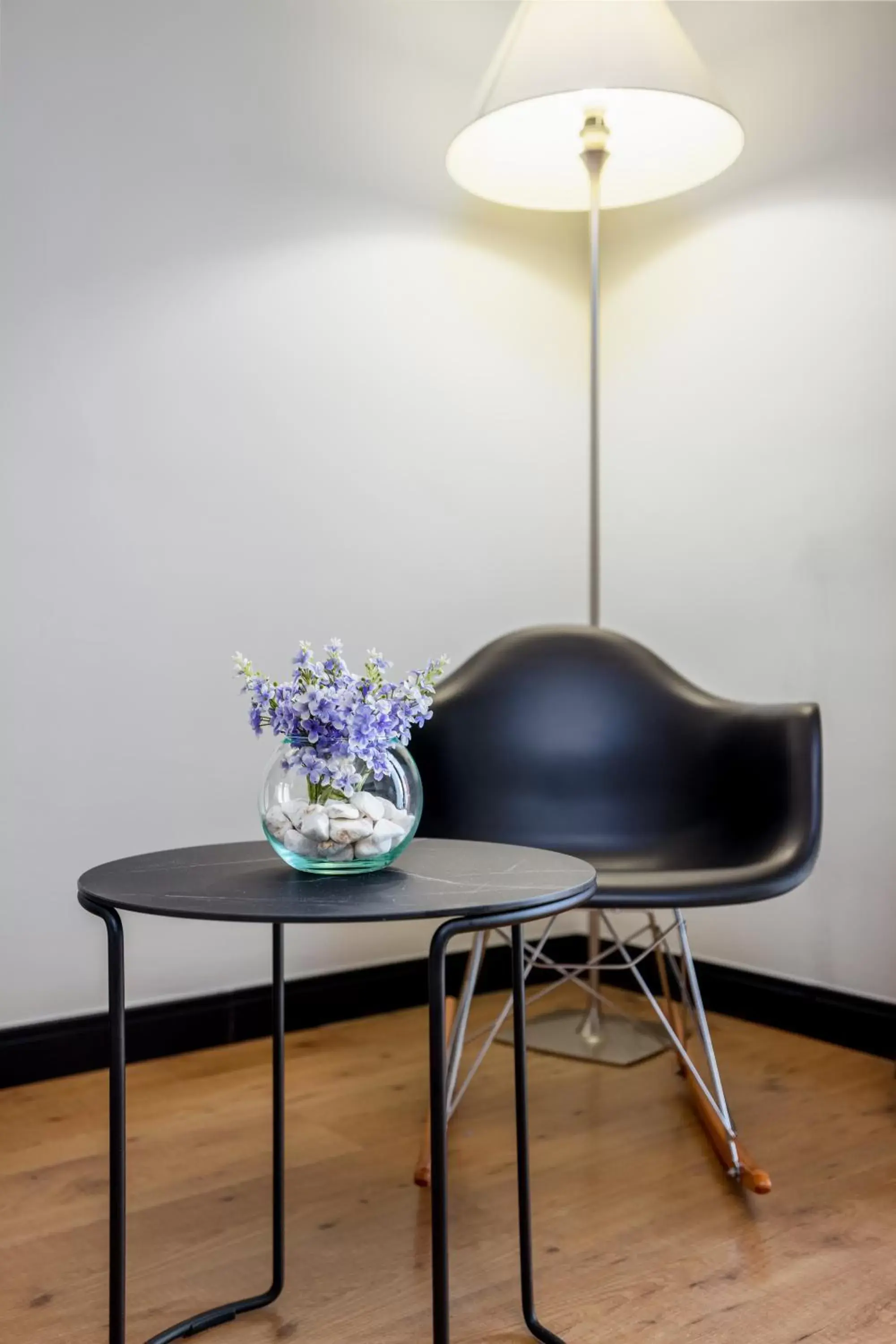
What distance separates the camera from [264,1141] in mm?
2105

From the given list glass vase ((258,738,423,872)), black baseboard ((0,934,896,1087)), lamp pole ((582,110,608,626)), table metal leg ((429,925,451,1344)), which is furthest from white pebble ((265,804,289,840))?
lamp pole ((582,110,608,626))

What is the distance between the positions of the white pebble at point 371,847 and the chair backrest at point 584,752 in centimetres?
80

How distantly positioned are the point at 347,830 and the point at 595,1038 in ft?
4.63

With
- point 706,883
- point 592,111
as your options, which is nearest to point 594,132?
point 592,111

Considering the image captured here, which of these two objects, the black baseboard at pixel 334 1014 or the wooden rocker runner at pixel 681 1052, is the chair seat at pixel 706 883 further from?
the black baseboard at pixel 334 1014

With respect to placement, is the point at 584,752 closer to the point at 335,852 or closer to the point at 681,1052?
the point at 681,1052

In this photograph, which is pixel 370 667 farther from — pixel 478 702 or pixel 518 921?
pixel 478 702

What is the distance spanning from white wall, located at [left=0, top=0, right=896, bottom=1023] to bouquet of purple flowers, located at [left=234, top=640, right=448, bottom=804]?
1123 mm

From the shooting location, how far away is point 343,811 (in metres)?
1.41

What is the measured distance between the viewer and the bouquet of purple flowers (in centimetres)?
138

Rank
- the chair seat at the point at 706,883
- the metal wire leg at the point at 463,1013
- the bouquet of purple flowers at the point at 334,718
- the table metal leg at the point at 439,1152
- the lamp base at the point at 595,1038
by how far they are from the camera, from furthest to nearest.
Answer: the lamp base at the point at 595,1038
the metal wire leg at the point at 463,1013
the chair seat at the point at 706,883
the bouquet of purple flowers at the point at 334,718
the table metal leg at the point at 439,1152

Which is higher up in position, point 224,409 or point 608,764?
point 224,409

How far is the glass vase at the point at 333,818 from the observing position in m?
1.40

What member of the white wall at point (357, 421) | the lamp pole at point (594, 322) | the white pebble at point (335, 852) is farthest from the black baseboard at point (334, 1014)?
the white pebble at point (335, 852)
